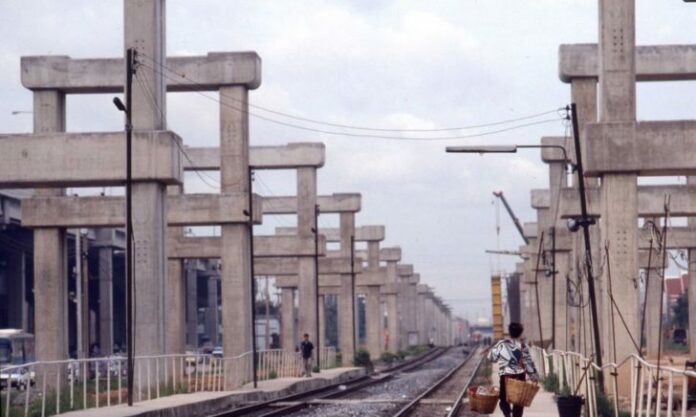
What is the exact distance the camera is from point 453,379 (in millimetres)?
55062

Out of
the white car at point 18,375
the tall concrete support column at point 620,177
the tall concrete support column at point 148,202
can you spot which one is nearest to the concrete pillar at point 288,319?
the white car at point 18,375

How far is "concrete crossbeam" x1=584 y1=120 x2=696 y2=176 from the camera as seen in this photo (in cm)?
2897

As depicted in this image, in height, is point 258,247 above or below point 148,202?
above

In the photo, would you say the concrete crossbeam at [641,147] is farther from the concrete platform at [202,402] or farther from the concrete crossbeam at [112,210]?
the concrete crossbeam at [112,210]

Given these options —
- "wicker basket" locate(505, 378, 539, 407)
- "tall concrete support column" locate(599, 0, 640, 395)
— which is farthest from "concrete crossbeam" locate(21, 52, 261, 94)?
"wicker basket" locate(505, 378, 539, 407)

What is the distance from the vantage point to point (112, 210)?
141 ft

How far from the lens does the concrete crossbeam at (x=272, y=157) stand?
Answer: 54781mm

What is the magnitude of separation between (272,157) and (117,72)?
16.2 metres

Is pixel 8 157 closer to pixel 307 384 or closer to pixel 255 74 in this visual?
pixel 255 74

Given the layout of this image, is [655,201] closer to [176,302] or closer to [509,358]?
[176,302]

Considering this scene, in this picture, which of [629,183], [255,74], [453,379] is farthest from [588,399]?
[453,379]

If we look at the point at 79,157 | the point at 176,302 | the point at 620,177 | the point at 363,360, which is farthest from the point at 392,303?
the point at 620,177

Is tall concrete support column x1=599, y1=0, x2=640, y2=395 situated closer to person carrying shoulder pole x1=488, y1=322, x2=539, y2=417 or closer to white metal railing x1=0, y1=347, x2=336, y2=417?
white metal railing x1=0, y1=347, x2=336, y2=417

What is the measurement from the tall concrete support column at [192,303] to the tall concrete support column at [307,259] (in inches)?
1423
